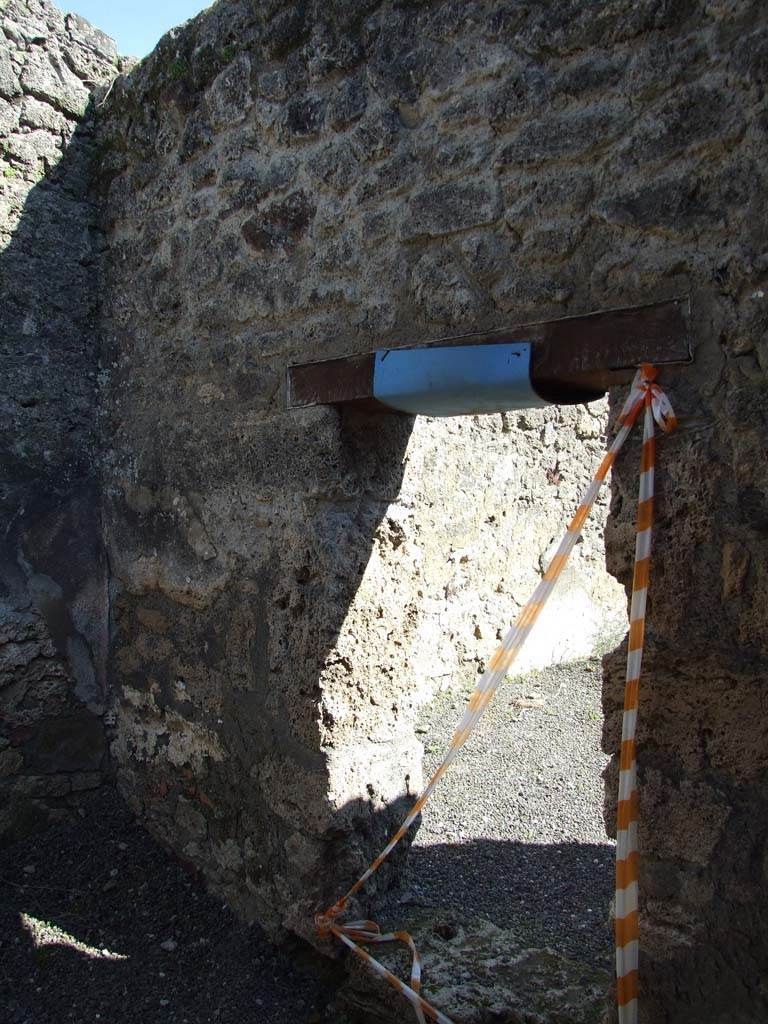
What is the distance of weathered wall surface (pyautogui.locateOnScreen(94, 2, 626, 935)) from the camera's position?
95.5 inches

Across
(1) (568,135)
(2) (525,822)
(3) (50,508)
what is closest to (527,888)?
(2) (525,822)

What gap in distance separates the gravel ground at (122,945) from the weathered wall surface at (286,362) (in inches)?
6.0

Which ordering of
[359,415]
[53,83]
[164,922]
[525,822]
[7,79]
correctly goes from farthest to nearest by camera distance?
[525,822], [53,83], [7,79], [164,922], [359,415]

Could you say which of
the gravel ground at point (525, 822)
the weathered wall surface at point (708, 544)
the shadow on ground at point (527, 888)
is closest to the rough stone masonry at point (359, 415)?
the weathered wall surface at point (708, 544)

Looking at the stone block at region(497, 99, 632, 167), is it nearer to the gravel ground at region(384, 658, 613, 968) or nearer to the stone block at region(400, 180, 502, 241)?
the stone block at region(400, 180, 502, 241)

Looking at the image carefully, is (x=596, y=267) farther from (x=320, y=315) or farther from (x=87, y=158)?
(x=87, y=158)

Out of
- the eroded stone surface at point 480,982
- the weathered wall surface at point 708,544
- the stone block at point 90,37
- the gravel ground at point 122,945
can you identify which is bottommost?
the gravel ground at point 122,945

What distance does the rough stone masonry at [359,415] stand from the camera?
1.95m

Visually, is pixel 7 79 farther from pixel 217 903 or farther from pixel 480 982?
pixel 480 982

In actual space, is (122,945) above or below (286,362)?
below

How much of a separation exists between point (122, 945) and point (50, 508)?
1.69 meters

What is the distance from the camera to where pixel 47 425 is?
3607 millimetres

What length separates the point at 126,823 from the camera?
144 inches

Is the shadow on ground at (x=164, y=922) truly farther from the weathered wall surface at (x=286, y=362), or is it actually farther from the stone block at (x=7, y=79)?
the stone block at (x=7, y=79)
